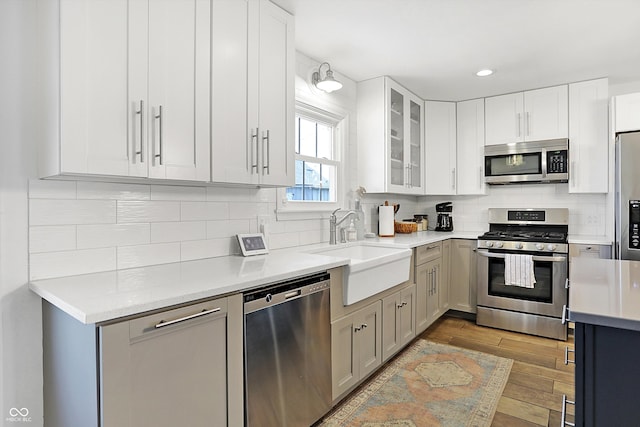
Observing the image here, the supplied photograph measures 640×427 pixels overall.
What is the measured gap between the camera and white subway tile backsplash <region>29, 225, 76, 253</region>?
1479 mm

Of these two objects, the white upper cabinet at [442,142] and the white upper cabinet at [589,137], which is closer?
the white upper cabinet at [589,137]

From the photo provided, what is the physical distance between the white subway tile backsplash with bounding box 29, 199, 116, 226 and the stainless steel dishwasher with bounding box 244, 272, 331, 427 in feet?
2.60

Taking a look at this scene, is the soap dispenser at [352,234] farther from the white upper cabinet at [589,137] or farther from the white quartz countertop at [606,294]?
the white upper cabinet at [589,137]

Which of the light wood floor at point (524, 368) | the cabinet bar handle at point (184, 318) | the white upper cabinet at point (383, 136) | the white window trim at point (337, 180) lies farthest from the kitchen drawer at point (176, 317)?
the white upper cabinet at point (383, 136)

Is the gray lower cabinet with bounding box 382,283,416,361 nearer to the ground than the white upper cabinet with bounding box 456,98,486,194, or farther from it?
nearer to the ground

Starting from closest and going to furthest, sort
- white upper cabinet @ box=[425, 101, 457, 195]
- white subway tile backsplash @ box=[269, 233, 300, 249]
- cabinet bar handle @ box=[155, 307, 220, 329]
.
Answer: cabinet bar handle @ box=[155, 307, 220, 329], white subway tile backsplash @ box=[269, 233, 300, 249], white upper cabinet @ box=[425, 101, 457, 195]

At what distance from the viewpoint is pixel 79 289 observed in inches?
52.6

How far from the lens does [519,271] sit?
3350mm

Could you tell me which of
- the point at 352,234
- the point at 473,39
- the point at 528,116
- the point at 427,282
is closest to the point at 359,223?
the point at 352,234

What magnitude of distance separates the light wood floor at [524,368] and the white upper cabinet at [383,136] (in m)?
1.48

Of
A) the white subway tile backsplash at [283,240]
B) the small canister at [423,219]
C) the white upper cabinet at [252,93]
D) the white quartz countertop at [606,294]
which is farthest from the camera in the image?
the small canister at [423,219]

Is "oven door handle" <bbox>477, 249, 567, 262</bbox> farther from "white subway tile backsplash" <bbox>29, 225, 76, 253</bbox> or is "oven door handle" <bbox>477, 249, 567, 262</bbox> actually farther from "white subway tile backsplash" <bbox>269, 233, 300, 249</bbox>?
"white subway tile backsplash" <bbox>29, 225, 76, 253</bbox>

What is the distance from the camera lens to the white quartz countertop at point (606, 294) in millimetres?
1107

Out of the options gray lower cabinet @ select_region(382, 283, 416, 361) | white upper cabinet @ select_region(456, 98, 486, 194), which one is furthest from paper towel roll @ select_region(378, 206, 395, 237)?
white upper cabinet @ select_region(456, 98, 486, 194)
